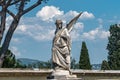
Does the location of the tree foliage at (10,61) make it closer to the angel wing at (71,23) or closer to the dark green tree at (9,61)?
the dark green tree at (9,61)

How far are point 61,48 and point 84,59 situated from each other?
25.4m

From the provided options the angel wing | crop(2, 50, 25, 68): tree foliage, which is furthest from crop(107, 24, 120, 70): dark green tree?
the angel wing

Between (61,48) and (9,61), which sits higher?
(9,61)

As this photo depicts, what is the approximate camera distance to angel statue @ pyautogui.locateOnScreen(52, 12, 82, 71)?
1705 centimetres

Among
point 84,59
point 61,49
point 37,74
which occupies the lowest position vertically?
point 37,74

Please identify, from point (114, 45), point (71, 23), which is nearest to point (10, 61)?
point (71, 23)

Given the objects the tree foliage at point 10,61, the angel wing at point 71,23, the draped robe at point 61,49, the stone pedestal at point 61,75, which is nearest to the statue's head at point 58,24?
the draped robe at point 61,49

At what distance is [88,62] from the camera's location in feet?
140

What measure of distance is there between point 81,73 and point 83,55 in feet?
48.5

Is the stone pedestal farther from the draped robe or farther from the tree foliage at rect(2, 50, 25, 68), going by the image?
the tree foliage at rect(2, 50, 25, 68)

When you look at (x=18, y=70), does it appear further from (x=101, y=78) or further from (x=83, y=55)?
(x=83, y=55)

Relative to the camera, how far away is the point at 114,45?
5659 centimetres

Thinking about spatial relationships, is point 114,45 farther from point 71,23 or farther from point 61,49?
point 61,49

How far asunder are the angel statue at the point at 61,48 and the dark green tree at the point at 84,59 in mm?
24552
